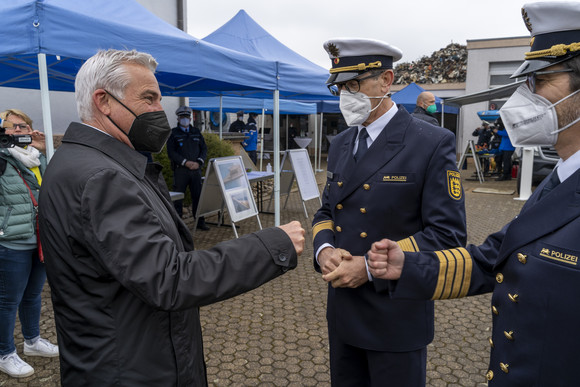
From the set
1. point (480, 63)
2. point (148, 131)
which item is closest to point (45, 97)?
point (148, 131)

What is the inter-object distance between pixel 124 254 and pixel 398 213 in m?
1.25

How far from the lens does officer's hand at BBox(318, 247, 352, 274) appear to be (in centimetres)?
200

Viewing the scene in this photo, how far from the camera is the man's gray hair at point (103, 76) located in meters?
1.56

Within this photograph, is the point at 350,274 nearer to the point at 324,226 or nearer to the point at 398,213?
the point at 398,213

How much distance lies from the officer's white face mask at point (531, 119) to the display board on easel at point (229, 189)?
228 inches

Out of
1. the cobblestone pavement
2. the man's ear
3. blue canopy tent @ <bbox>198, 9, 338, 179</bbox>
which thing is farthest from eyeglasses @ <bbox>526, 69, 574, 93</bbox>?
blue canopy tent @ <bbox>198, 9, 338, 179</bbox>

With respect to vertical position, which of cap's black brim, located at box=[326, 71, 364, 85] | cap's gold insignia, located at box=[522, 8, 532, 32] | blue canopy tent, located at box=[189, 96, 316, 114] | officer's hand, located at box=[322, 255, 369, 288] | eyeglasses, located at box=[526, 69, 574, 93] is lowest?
officer's hand, located at box=[322, 255, 369, 288]

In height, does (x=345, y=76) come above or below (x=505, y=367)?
above

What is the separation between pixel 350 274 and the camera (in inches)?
76.4

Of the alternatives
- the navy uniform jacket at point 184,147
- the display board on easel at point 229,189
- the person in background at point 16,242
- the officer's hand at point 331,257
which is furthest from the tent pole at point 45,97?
the navy uniform jacket at point 184,147

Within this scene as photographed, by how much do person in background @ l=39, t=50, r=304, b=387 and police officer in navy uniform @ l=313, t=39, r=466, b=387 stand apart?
24.0 inches

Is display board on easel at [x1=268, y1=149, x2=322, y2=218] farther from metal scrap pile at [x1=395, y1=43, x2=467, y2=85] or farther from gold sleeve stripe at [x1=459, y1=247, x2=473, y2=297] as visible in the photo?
metal scrap pile at [x1=395, y1=43, x2=467, y2=85]

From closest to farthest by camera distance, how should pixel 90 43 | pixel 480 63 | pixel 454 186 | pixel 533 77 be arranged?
pixel 533 77, pixel 454 186, pixel 90 43, pixel 480 63

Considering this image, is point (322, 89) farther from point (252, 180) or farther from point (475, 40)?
point (475, 40)
